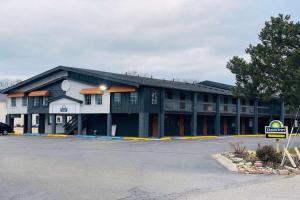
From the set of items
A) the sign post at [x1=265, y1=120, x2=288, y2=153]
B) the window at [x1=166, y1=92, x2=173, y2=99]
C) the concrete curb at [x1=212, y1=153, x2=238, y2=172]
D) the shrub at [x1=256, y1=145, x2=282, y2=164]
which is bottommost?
the concrete curb at [x1=212, y1=153, x2=238, y2=172]

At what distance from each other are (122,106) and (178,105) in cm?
541

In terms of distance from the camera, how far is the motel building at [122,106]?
38781 millimetres

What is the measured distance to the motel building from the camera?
38.8m

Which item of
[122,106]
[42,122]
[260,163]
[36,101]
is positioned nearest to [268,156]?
[260,163]

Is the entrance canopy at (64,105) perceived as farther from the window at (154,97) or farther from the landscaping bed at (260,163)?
the landscaping bed at (260,163)

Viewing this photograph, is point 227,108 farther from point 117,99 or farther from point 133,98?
point 117,99

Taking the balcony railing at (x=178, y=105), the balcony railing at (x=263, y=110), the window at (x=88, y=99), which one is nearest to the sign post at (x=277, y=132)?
the balcony railing at (x=178, y=105)

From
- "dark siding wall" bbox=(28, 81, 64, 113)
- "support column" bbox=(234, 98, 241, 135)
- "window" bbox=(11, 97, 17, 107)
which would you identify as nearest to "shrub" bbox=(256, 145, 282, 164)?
"dark siding wall" bbox=(28, 81, 64, 113)

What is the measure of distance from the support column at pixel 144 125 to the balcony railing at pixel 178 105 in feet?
8.63

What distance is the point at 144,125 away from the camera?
→ 3750 centimetres

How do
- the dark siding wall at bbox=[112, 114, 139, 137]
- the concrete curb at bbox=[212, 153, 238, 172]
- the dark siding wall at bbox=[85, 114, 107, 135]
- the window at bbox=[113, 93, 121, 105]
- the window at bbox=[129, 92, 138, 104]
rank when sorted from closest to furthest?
the concrete curb at bbox=[212, 153, 238, 172] < the window at bbox=[129, 92, 138, 104] < the window at bbox=[113, 93, 121, 105] < the dark siding wall at bbox=[112, 114, 139, 137] < the dark siding wall at bbox=[85, 114, 107, 135]

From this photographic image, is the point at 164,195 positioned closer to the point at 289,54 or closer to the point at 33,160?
the point at 33,160

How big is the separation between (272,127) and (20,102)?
3600cm

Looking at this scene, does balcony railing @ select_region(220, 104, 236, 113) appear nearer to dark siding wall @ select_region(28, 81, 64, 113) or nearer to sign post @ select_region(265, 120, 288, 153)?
dark siding wall @ select_region(28, 81, 64, 113)
